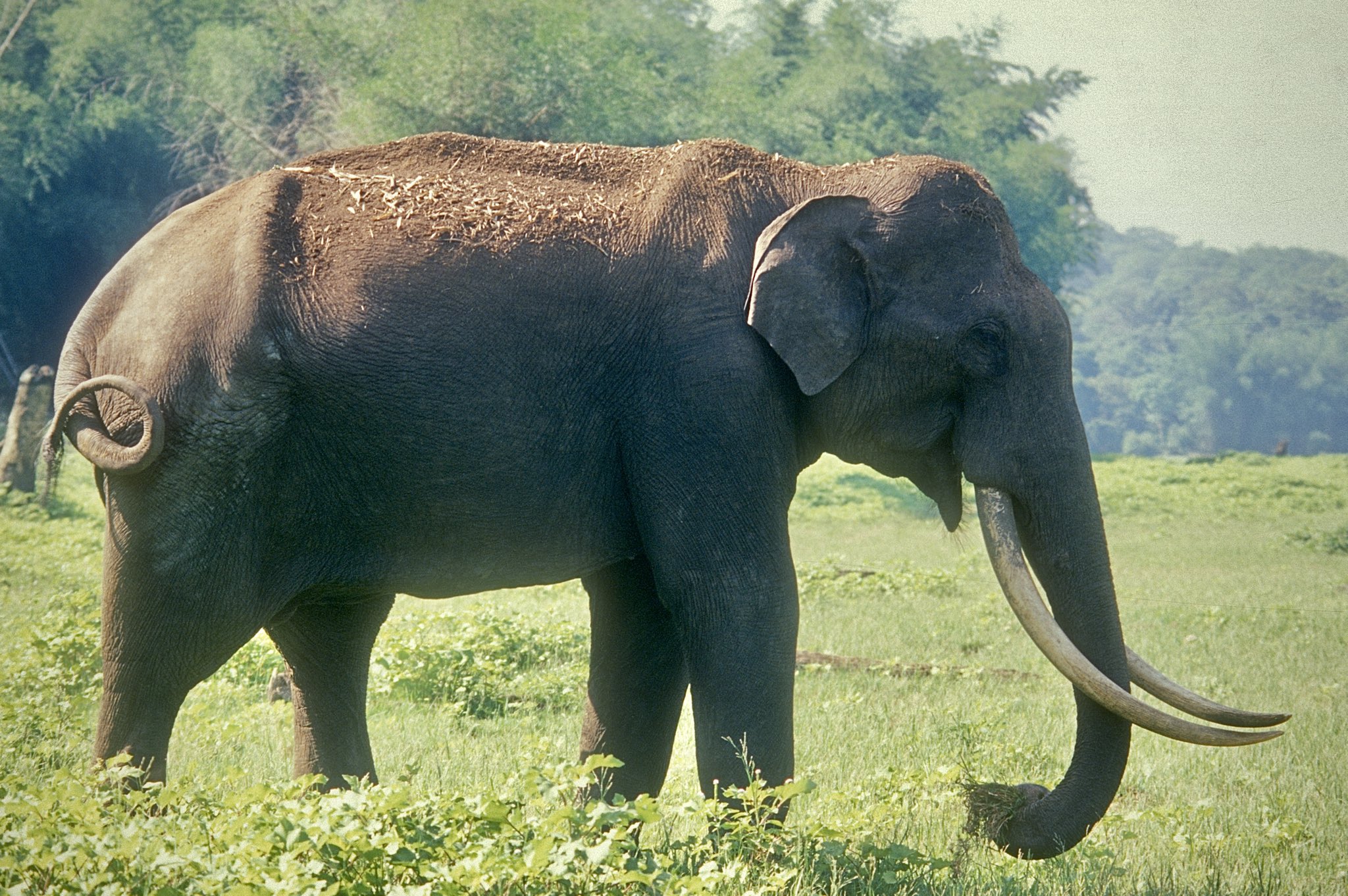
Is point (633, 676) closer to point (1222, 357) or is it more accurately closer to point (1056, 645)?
point (1056, 645)

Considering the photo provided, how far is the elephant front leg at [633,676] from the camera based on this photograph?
5203 millimetres

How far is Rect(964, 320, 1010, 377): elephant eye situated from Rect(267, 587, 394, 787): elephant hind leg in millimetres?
2337

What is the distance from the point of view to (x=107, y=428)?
14.3ft

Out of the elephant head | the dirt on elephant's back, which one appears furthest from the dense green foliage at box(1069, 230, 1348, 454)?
the dirt on elephant's back

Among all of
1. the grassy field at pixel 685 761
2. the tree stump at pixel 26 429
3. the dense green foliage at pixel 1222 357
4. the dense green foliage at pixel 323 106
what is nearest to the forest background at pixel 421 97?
the dense green foliage at pixel 323 106

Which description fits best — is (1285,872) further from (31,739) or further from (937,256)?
(31,739)

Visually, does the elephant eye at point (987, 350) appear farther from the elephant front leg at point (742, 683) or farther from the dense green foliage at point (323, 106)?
the dense green foliage at point (323, 106)

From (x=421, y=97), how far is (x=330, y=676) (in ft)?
65.4

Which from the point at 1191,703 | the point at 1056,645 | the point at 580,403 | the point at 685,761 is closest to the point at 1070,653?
the point at 1056,645

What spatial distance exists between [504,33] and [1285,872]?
2278 cm

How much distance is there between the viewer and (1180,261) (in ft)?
323

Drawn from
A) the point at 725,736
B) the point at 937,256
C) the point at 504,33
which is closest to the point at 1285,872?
the point at 725,736

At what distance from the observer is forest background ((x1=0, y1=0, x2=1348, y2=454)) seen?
25.0 metres

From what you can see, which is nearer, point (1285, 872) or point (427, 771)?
point (1285, 872)
